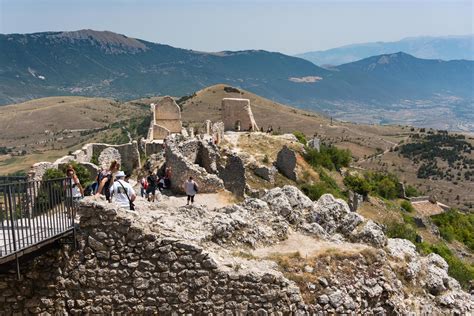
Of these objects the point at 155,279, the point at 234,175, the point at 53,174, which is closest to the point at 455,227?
the point at 234,175

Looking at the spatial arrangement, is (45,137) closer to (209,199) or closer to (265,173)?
(265,173)

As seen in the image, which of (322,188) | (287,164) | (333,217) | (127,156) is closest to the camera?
(333,217)

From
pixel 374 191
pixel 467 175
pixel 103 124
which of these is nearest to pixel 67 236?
pixel 374 191

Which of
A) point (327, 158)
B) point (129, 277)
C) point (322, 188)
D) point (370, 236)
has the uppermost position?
point (129, 277)

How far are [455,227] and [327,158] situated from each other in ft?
42.7

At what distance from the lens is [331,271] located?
408 inches

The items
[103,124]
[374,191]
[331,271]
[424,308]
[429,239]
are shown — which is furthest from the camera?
[103,124]

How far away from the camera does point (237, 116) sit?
4838 cm

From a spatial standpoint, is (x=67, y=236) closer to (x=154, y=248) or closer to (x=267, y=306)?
(x=154, y=248)

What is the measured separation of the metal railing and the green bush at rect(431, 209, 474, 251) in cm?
3918

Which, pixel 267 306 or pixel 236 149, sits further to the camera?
pixel 236 149

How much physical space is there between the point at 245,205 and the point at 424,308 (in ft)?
14.1

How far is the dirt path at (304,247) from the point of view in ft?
35.3

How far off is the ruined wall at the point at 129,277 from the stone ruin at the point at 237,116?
128ft
